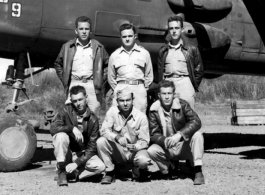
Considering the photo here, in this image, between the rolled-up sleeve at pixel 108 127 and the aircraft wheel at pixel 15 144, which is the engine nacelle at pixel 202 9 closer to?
the rolled-up sleeve at pixel 108 127

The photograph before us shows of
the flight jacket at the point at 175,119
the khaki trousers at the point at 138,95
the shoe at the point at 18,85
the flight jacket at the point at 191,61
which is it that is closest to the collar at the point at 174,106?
the flight jacket at the point at 175,119

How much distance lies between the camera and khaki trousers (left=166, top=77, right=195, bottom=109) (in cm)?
605

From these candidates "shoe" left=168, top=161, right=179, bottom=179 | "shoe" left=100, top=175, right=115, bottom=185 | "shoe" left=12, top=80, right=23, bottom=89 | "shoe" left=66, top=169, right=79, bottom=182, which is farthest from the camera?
"shoe" left=12, top=80, right=23, bottom=89

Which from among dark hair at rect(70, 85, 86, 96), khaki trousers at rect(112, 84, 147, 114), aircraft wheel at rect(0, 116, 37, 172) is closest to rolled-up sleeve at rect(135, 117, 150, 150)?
khaki trousers at rect(112, 84, 147, 114)

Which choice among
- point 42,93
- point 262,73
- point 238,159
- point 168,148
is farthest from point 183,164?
point 42,93

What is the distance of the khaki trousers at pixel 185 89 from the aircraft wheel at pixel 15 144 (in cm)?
189

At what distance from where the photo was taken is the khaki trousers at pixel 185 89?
6.05m

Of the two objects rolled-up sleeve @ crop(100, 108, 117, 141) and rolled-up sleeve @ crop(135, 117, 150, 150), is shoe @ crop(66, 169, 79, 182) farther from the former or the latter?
rolled-up sleeve @ crop(135, 117, 150, 150)

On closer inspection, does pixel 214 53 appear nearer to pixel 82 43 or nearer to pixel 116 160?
pixel 82 43

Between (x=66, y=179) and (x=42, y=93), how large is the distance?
17.1 m

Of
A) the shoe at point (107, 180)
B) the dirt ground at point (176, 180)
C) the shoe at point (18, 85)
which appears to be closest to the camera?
the dirt ground at point (176, 180)

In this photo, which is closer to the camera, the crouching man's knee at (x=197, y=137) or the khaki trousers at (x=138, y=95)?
the crouching man's knee at (x=197, y=137)

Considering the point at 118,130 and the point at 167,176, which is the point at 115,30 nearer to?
the point at 118,130

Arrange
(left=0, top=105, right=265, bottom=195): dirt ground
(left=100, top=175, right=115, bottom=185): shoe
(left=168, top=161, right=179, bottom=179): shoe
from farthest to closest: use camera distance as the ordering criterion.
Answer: (left=168, top=161, right=179, bottom=179): shoe
(left=100, top=175, right=115, bottom=185): shoe
(left=0, top=105, right=265, bottom=195): dirt ground
